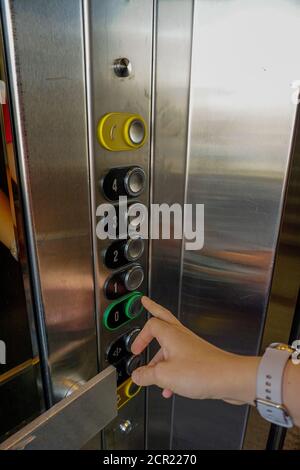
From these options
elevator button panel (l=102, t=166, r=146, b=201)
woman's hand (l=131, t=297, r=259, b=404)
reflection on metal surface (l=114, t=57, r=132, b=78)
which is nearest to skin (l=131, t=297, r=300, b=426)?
woman's hand (l=131, t=297, r=259, b=404)

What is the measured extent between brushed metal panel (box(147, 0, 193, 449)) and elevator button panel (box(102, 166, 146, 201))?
62 mm

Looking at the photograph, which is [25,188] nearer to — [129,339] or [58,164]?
[58,164]

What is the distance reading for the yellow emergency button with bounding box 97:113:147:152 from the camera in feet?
1.61

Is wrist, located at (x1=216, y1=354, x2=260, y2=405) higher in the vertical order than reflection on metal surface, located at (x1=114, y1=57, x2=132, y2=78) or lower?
lower

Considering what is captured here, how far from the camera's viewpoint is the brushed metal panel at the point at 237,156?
1.92 ft

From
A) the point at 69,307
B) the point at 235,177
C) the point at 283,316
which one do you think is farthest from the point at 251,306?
the point at 69,307

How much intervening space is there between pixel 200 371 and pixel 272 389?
0.11 m

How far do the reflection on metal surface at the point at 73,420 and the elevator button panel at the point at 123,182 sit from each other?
29cm

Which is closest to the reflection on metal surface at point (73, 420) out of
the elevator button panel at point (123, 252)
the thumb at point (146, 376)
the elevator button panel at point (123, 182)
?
the thumb at point (146, 376)

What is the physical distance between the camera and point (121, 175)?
537 mm

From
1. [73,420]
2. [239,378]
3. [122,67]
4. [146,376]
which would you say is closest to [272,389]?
[239,378]

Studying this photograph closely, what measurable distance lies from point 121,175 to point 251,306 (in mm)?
428

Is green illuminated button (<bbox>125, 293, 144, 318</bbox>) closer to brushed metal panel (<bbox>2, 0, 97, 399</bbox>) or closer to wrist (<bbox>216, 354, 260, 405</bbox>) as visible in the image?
brushed metal panel (<bbox>2, 0, 97, 399</bbox>)

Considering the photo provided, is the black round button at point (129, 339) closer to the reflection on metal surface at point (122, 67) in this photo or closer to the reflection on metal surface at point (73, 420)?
the reflection on metal surface at point (73, 420)
